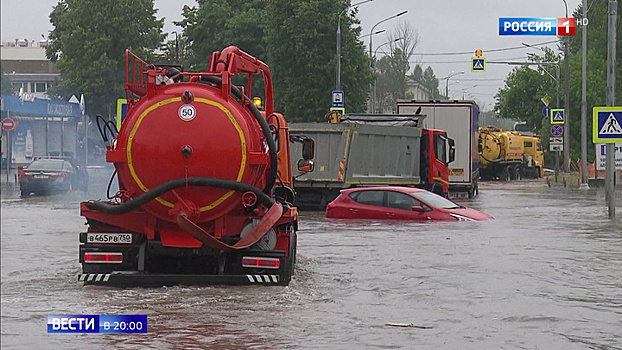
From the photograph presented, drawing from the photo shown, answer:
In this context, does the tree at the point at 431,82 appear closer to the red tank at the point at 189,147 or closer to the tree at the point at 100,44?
the tree at the point at 100,44

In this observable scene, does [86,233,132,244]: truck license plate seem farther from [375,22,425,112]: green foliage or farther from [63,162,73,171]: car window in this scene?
[375,22,425,112]: green foliage

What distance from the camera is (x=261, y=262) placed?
452 inches

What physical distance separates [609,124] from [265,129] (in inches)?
626

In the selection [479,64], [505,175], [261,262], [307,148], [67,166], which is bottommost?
[505,175]

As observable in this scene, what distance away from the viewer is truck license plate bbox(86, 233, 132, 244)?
37.3 feet

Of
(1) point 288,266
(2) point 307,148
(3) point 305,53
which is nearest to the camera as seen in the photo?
(1) point 288,266

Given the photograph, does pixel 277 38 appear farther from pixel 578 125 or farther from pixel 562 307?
pixel 562 307

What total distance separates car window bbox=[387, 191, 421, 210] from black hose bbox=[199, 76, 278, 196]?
12598 mm

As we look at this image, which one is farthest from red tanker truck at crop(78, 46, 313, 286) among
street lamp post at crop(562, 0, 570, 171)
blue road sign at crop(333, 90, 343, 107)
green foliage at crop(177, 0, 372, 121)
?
street lamp post at crop(562, 0, 570, 171)

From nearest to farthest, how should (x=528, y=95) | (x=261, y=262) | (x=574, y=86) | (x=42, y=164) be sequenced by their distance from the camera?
(x=261, y=262)
(x=42, y=164)
(x=574, y=86)
(x=528, y=95)

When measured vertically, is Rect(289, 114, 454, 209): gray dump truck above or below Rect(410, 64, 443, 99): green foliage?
below

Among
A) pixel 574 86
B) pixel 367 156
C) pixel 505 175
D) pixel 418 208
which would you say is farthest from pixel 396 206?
pixel 574 86

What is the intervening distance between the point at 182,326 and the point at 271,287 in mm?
2627

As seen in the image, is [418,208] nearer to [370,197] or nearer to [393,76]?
[370,197]
